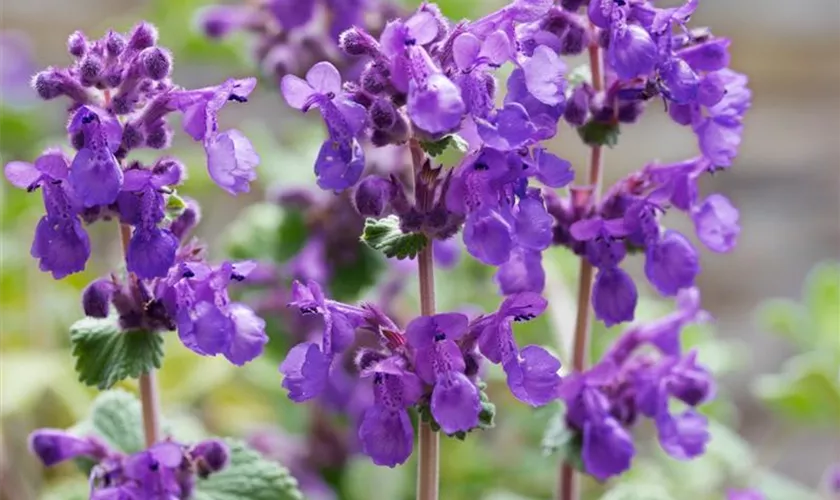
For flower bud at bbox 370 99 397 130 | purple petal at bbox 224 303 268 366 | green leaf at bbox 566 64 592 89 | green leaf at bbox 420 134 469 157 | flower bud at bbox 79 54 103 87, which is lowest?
purple petal at bbox 224 303 268 366

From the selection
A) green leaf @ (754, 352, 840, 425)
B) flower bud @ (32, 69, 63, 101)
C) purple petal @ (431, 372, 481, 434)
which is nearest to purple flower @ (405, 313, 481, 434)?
purple petal @ (431, 372, 481, 434)

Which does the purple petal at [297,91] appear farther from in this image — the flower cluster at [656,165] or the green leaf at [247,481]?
the green leaf at [247,481]

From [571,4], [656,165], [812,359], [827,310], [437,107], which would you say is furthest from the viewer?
[827,310]

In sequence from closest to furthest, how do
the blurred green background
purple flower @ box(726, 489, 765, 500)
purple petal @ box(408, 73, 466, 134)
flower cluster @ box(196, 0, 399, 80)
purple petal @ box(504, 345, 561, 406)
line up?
purple petal @ box(408, 73, 466, 134) < purple petal @ box(504, 345, 561, 406) < purple flower @ box(726, 489, 765, 500) < flower cluster @ box(196, 0, 399, 80) < the blurred green background

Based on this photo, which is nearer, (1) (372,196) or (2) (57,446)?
(1) (372,196)

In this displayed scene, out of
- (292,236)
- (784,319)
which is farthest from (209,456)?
(784,319)

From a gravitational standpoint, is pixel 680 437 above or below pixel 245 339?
below

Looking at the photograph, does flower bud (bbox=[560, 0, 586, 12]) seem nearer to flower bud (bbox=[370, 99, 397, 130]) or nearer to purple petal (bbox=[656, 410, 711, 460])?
flower bud (bbox=[370, 99, 397, 130])

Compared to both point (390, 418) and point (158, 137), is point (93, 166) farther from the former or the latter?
point (390, 418)
